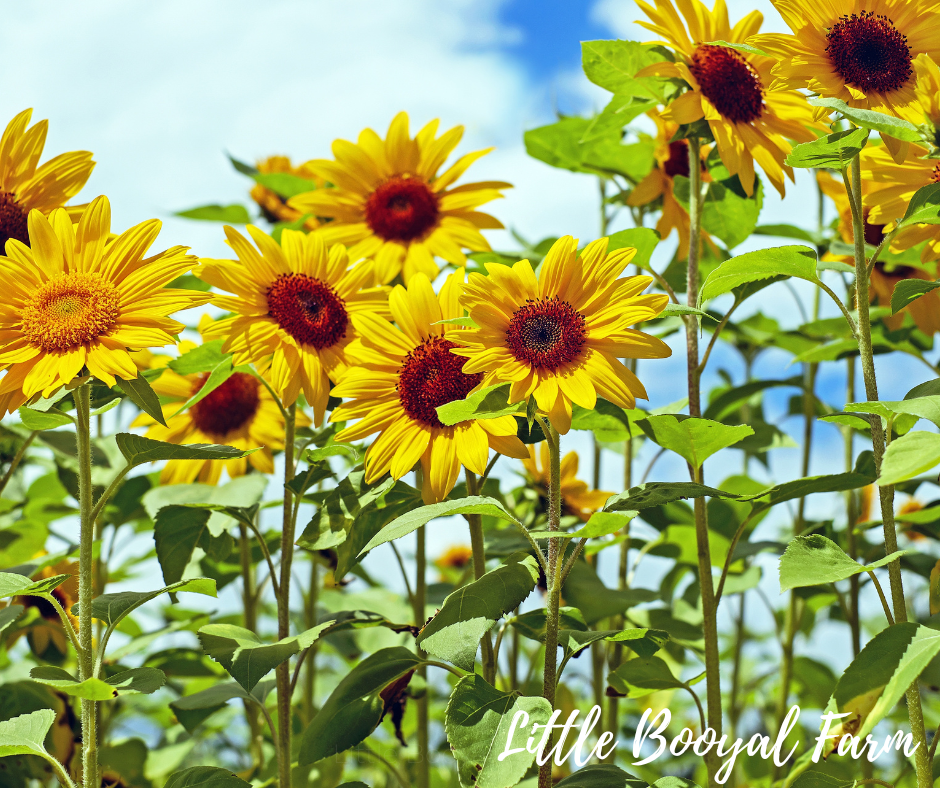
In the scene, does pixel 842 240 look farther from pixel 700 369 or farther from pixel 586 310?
pixel 586 310

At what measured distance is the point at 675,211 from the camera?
1.25 metres

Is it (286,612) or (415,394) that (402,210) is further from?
(286,612)

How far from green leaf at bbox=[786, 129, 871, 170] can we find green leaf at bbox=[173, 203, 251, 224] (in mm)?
928

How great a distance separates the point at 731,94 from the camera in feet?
3.33

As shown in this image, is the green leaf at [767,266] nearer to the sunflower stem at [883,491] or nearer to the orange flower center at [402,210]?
the sunflower stem at [883,491]

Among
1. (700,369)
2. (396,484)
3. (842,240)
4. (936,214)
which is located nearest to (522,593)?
(396,484)

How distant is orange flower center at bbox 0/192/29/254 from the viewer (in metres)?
0.99

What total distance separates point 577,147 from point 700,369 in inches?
15.5

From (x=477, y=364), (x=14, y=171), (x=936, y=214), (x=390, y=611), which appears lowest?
(x=390, y=611)

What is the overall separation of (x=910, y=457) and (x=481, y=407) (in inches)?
13.8

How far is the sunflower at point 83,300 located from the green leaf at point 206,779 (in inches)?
15.8

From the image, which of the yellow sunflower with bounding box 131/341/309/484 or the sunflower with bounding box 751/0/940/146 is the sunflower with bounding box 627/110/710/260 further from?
the yellow sunflower with bounding box 131/341/309/484

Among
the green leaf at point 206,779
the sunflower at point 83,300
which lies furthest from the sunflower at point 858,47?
the green leaf at point 206,779

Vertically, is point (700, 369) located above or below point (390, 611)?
above
